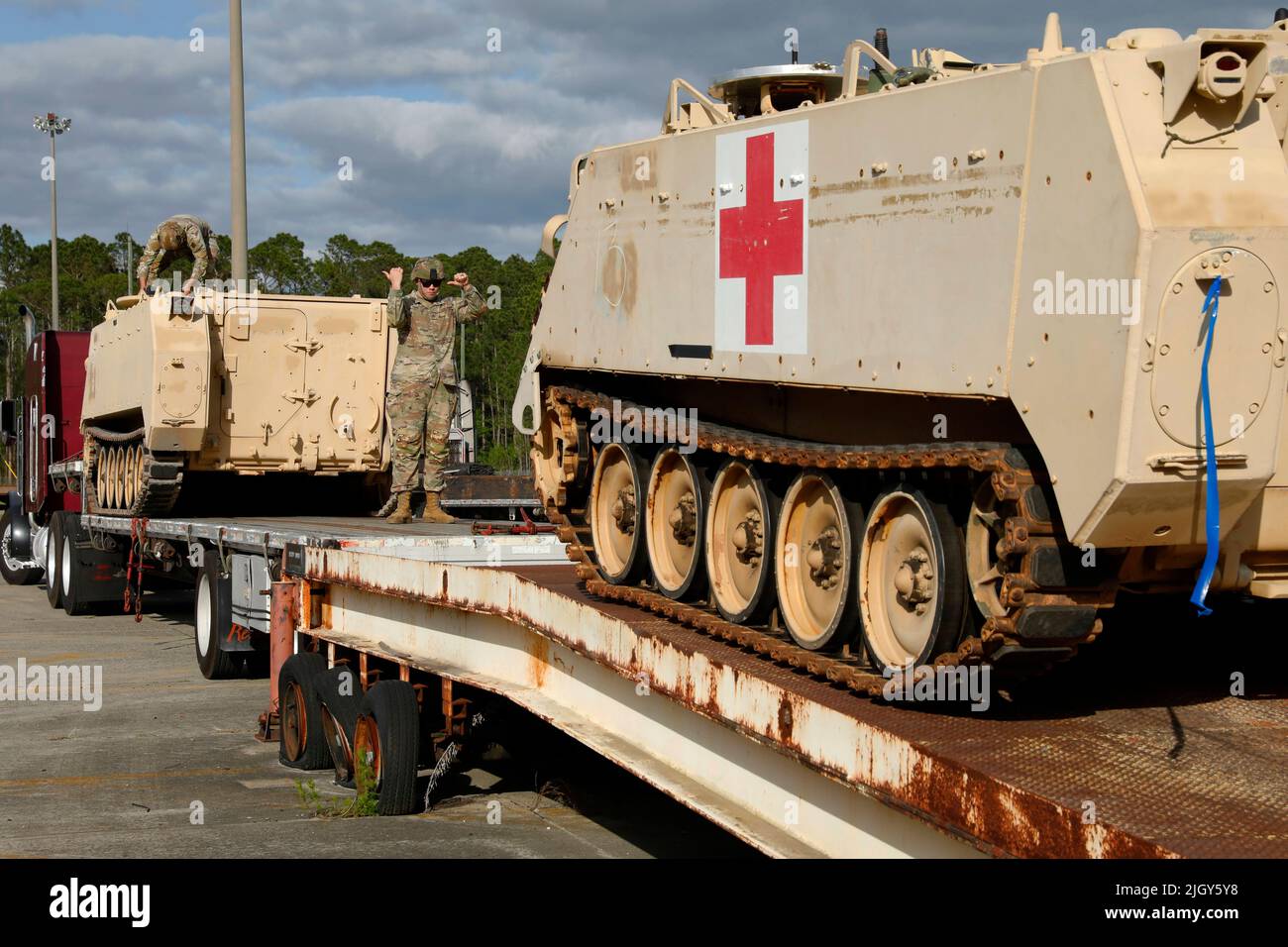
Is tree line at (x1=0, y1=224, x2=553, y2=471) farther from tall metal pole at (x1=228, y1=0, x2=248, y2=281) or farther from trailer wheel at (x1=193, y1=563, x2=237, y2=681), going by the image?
trailer wheel at (x1=193, y1=563, x2=237, y2=681)

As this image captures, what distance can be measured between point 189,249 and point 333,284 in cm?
4707

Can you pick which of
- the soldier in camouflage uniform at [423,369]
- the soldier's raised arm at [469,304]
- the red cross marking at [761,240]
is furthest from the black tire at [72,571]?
the red cross marking at [761,240]

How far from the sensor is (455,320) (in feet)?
49.3

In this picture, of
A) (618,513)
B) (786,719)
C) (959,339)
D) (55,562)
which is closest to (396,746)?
(618,513)

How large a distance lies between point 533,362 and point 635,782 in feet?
10.0

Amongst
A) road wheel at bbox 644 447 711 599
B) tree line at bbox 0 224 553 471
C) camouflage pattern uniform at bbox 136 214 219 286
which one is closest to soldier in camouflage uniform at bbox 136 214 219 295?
camouflage pattern uniform at bbox 136 214 219 286

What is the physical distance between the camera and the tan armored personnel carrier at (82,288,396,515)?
1670 cm

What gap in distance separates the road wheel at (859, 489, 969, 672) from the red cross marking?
1085 mm

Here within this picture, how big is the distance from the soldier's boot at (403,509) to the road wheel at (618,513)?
6.51 meters

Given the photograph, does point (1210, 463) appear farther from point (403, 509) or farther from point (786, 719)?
point (403, 509)

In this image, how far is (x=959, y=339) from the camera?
19.1ft

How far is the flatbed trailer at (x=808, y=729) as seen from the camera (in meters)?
4.70

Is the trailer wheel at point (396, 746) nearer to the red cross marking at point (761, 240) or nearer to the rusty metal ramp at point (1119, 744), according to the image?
the rusty metal ramp at point (1119, 744)
